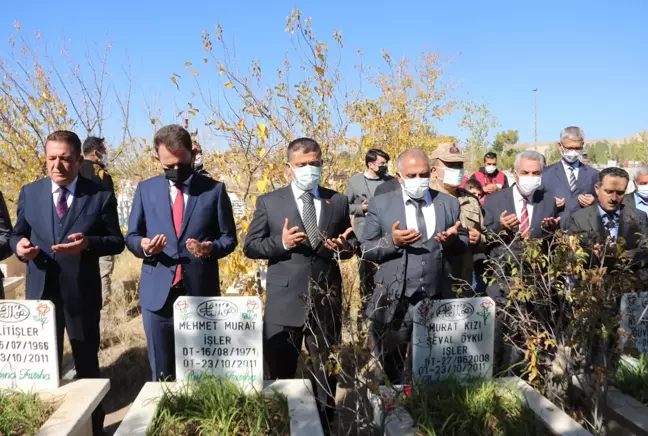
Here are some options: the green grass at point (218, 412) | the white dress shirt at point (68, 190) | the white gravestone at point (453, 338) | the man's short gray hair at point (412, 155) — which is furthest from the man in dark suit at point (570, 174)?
the white dress shirt at point (68, 190)

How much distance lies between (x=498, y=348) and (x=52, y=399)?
2950 millimetres

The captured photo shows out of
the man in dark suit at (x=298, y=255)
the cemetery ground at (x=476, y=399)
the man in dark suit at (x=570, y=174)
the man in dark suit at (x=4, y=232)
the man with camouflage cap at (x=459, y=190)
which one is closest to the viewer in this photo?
the cemetery ground at (x=476, y=399)

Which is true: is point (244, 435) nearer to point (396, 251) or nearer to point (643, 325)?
point (396, 251)

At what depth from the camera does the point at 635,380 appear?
11.1 ft

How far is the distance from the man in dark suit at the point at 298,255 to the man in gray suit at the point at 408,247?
221 mm

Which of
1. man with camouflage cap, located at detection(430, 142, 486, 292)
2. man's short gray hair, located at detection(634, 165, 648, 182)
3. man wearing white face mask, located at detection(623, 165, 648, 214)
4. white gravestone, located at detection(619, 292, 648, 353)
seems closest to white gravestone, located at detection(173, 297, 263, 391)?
man with camouflage cap, located at detection(430, 142, 486, 292)

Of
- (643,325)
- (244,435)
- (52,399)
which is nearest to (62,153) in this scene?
(52,399)

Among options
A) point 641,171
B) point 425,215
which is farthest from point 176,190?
point 641,171

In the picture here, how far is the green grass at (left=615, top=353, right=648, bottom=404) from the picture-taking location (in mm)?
3299

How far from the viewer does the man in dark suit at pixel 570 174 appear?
5.02 meters

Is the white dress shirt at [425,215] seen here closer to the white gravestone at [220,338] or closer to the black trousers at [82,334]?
the white gravestone at [220,338]

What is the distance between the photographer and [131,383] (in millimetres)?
5016

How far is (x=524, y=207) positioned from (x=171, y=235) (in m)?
2.63

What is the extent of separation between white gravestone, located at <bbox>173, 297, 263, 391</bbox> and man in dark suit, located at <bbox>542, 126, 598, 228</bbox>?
3187 mm
